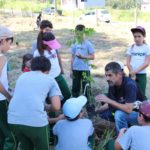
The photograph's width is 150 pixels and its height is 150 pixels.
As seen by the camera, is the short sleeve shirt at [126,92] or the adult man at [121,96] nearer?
the adult man at [121,96]

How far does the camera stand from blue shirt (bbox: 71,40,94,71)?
5289mm

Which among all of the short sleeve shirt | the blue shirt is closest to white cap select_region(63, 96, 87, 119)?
the short sleeve shirt

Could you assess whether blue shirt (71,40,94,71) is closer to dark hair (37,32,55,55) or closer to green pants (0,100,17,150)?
dark hair (37,32,55,55)

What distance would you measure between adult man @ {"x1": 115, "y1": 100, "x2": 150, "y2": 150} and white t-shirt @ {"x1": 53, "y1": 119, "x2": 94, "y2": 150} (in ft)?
1.48

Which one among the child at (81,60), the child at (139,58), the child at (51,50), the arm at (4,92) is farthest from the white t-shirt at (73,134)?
the child at (81,60)

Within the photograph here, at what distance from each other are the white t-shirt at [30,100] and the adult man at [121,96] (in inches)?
33.4

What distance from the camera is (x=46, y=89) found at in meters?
3.01

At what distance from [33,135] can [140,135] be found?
0.95m

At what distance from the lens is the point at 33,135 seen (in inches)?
119

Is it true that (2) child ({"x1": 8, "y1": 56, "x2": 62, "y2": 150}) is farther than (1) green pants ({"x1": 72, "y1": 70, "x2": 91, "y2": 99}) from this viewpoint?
No

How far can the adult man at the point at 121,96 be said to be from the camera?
3.61m

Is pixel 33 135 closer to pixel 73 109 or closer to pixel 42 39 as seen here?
pixel 73 109

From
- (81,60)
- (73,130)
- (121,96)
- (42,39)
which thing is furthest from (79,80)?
(73,130)

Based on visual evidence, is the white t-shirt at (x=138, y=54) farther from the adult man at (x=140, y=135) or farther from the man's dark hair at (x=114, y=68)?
the adult man at (x=140, y=135)
